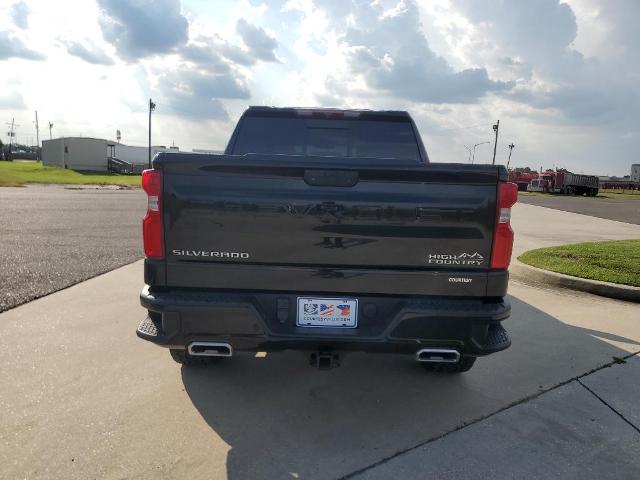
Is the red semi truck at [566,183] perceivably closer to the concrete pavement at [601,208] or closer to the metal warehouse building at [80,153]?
the concrete pavement at [601,208]

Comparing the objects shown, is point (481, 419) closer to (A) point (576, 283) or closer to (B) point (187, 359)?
(B) point (187, 359)

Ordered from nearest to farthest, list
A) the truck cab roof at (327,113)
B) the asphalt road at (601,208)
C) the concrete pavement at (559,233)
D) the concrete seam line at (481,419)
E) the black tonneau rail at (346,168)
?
1. the concrete seam line at (481,419)
2. the black tonneau rail at (346,168)
3. the truck cab roof at (327,113)
4. the concrete pavement at (559,233)
5. the asphalt road at (601,208)

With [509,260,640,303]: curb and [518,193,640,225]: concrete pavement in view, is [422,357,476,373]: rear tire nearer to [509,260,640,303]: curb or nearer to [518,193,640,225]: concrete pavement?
[509,260,640,303]: curb

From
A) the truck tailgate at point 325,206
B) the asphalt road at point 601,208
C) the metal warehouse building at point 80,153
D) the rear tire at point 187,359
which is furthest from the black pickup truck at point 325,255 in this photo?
the metal warehouse building at point 80,153

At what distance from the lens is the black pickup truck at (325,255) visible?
8.78ft

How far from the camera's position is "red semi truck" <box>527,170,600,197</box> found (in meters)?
47.6

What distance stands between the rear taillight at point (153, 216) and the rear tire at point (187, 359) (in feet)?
3.60

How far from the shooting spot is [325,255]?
8.95 ft

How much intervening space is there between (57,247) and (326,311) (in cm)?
750

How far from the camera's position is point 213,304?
272 centimetres

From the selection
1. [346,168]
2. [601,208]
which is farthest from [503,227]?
[601,208]

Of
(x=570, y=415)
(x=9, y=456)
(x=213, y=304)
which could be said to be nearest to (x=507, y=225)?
(x=570, y=415)

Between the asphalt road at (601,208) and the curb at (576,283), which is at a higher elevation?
the asphalt road at (601,208)

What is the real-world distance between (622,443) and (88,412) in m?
3.40
